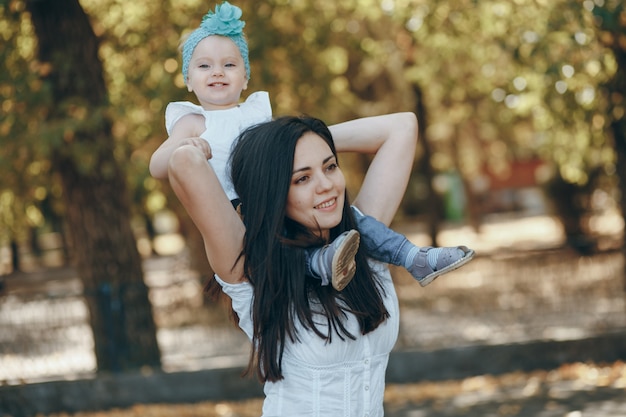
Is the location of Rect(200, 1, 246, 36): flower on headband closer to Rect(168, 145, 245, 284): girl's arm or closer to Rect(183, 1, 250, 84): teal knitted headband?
Rect(183, 1, 250, 84): teal knitted headband

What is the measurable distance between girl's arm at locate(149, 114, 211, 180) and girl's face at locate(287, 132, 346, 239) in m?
0.26

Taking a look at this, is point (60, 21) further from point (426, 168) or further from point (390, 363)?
point (426, 168)

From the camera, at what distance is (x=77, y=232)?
1003 centimetres

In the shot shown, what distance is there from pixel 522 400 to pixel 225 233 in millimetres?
6154

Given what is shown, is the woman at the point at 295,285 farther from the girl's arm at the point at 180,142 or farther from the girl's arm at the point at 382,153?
the girl's arm at the point at 382,153

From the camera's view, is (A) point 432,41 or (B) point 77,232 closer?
(B) point 77,232

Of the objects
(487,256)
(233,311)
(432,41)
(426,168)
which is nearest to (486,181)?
(426,168)

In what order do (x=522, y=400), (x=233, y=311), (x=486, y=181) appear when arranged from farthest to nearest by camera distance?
(x=486, y=181)
(x=522, y=400)
(x=233, y=311)

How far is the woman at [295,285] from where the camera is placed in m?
2.66

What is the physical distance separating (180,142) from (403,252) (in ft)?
2.57

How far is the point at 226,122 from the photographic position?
300 cm

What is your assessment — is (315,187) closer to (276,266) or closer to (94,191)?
(276,266)

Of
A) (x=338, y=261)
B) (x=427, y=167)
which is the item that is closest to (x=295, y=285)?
(x=338, y=261)

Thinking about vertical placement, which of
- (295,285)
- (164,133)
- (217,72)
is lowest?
(295,285)
